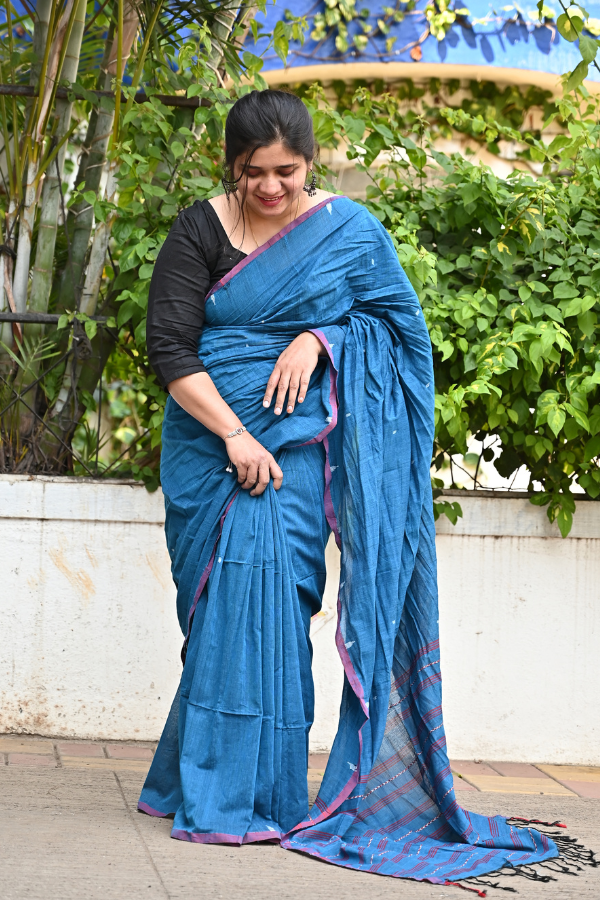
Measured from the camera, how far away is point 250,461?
241 centimetres

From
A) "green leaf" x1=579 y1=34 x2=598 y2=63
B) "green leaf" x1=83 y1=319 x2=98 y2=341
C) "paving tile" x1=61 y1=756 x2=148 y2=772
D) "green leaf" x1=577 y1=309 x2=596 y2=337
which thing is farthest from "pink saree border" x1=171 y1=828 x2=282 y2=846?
"green leaf" x1=579 y1=34 x2=598 y2=63

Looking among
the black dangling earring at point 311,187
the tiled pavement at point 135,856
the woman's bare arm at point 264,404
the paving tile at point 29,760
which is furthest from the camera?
the paving tile at point 29,760

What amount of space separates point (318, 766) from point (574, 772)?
91 centimetres

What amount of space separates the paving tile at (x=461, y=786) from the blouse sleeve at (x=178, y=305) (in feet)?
5.27

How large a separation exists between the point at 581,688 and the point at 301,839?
5.06 ft

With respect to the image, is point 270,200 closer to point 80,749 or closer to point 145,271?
point 145,271

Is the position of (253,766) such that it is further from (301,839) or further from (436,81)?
(436,81)

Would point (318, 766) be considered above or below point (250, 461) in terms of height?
below

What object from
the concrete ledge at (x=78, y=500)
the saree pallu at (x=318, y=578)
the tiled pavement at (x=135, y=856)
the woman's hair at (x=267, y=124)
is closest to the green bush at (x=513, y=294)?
the saree pallu at (x=318, y=578)

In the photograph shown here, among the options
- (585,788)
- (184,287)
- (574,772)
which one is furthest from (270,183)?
(574,772)

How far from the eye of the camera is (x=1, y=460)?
3.45 m

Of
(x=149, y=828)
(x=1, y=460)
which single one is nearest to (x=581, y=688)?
(x=149, y=828)

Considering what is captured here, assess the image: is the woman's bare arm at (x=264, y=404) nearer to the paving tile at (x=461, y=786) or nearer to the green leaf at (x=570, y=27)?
the green leaf at (x=570, y=27)

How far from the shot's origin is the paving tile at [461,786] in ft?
10.3
